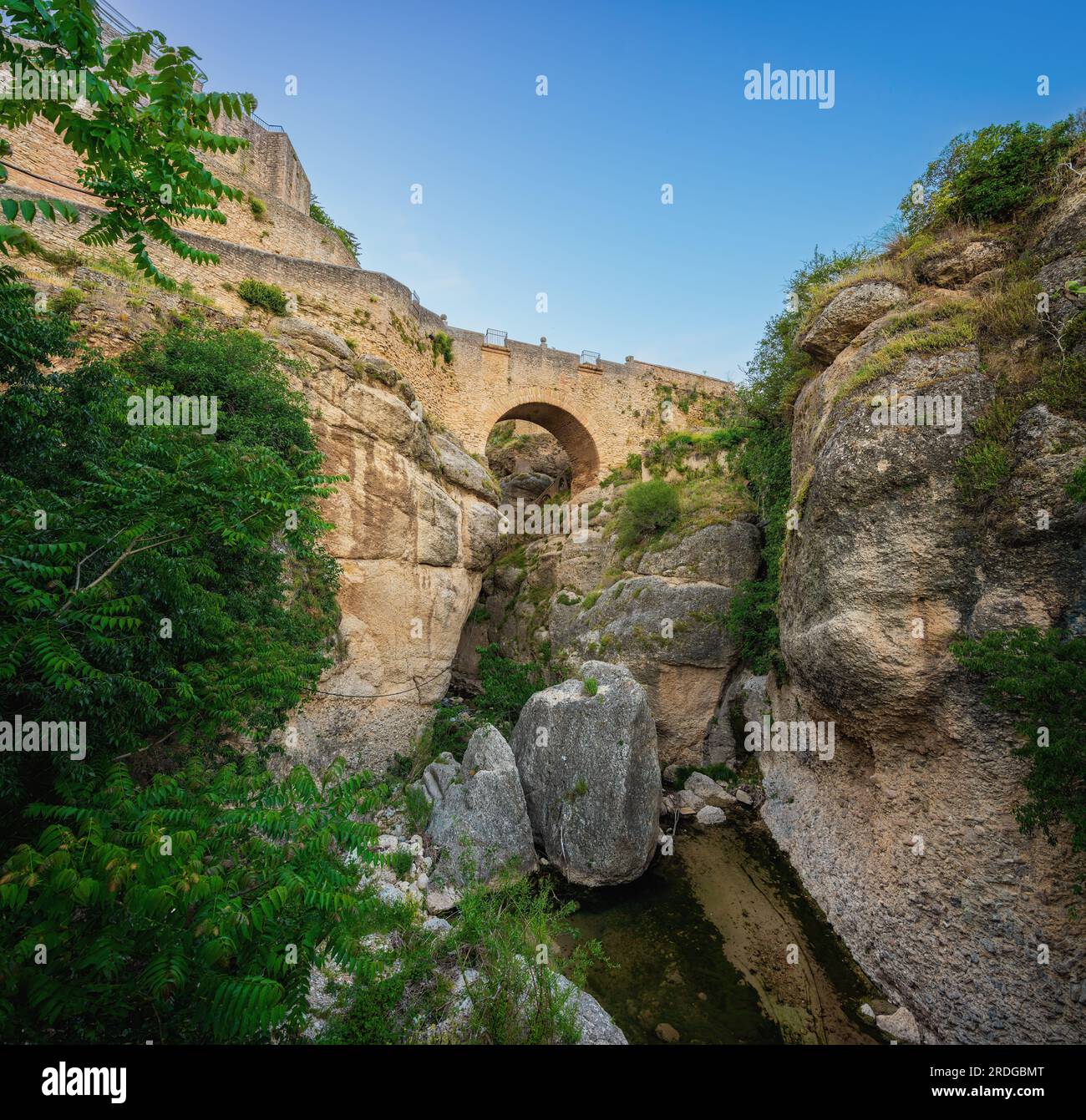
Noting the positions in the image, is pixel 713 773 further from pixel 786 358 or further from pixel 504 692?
pixel 786 358

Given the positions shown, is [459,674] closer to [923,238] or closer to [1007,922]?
[1007,922]

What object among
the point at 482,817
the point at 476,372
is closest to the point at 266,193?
the point at 476,372

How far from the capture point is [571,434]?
2561 cm

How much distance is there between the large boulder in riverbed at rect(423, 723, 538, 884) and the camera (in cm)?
915

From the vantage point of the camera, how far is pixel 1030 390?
711 cm

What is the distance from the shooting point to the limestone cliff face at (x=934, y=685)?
6016 mm

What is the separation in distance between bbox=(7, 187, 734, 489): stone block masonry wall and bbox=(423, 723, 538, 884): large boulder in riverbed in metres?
12.9

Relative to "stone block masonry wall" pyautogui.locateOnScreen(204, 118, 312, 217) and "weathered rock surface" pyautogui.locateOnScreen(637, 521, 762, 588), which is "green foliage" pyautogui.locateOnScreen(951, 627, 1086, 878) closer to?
"weathered rock surface" pyautogui.locateOnScreen(637, 521, 762, 588)

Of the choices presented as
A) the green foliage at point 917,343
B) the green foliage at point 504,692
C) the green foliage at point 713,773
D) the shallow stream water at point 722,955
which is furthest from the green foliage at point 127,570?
the green foliage at point 713,773

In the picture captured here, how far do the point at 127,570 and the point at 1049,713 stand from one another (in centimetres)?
927

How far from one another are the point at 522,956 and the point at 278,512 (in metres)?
5.83
